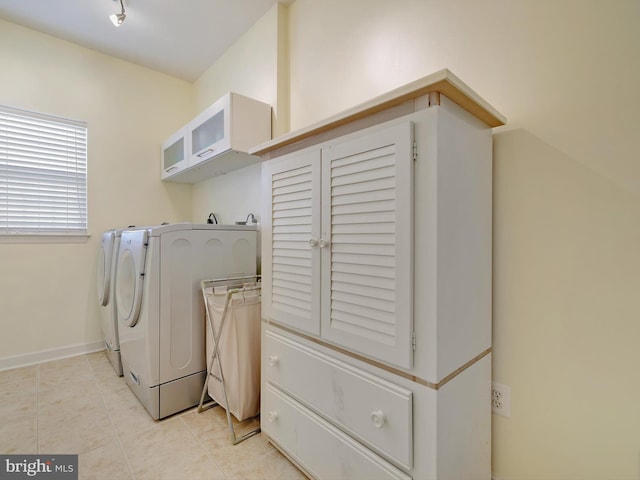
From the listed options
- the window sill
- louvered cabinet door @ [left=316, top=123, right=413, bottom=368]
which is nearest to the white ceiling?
the window sill

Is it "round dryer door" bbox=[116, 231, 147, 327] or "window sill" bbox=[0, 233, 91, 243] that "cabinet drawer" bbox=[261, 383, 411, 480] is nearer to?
"round dryer door" bbox=[116, 231, 147, 327]

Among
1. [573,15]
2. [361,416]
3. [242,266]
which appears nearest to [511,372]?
[361,416]

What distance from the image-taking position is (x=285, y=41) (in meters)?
2.30

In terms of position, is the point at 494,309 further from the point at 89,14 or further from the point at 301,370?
the point at 89,14

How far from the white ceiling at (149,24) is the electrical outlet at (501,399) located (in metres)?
2.79

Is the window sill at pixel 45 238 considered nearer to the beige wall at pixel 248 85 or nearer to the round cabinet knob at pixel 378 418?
the beige wall at pixel 248 85

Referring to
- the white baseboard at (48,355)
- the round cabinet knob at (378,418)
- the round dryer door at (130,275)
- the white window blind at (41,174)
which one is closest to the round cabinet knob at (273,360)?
the round cabinet knob at (378,418)

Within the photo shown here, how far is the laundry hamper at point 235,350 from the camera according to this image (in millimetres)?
1742

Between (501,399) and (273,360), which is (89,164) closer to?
(273,360)

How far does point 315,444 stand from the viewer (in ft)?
4.28

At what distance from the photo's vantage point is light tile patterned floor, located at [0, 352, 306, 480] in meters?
1.44

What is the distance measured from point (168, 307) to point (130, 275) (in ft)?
1.53

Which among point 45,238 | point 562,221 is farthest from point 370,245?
point 45,238

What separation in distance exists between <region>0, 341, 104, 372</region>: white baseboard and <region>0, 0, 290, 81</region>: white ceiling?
2.75 metres
